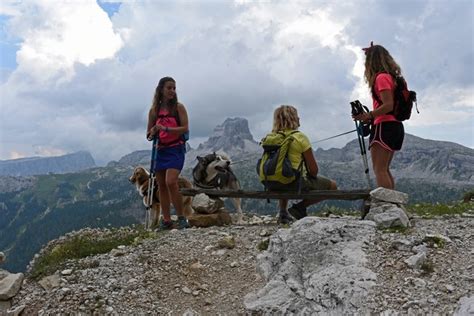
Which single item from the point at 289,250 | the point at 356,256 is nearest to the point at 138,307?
the point at 289,250

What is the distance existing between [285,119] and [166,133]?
2910 mm

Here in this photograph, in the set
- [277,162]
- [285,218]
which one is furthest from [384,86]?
[285,218]

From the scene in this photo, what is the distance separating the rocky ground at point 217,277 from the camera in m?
5.88

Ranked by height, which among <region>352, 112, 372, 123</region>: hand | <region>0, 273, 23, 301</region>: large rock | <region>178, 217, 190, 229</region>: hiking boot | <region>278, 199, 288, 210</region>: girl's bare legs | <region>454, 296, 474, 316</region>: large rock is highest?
<region>352, 112, 372, 123</region>: hand

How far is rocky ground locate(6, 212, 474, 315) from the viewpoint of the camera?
588 cm

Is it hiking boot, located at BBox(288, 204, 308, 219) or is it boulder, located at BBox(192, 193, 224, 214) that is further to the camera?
boulder, located at BBox(192, 193, 224, 214)

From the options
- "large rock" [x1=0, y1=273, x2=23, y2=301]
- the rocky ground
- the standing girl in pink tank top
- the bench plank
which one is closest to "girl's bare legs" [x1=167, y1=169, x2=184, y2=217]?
the standing girl in pink tank top

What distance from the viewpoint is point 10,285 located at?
7684 millimetres

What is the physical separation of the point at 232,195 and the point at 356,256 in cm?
430

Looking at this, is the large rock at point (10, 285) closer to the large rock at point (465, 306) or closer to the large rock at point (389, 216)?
the large rock at point (389, 216)

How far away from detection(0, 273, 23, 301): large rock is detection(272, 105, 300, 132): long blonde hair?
5.88 metres

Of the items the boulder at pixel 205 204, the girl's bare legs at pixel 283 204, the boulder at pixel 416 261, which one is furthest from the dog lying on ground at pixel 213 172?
the boulder at pixel 416 261

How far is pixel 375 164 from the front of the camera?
8.73 m

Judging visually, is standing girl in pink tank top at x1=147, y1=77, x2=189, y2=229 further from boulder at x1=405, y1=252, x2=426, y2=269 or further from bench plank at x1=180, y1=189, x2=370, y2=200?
boulder at x1=405, y1=252, x2=426, y2=269
